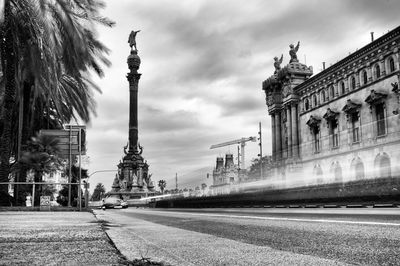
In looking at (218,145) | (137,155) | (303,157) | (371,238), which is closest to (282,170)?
(303,157)

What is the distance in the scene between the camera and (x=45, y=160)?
26.3 metres

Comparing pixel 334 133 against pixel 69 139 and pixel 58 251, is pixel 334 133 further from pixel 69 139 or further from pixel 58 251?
pixel 58 251

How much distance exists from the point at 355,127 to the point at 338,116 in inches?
112

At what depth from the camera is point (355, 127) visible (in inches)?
1661

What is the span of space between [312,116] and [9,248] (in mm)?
47395

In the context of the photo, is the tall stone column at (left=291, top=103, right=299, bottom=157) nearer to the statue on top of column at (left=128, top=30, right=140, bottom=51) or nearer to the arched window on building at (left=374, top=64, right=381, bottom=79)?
the arched window on building at (left=374, top=64, right=381, bottom=79)

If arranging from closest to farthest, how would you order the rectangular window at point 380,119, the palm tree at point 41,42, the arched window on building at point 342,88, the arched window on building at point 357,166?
the palm tree at point 41,42, the rectangular window at point 380,119, the arched window on building at point 357,166, the arched window on building at point 342,88

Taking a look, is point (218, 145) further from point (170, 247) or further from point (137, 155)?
point (170, 247)

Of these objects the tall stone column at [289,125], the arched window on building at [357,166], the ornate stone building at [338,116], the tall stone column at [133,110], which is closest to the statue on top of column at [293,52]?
the ornate stone building at [338,116]

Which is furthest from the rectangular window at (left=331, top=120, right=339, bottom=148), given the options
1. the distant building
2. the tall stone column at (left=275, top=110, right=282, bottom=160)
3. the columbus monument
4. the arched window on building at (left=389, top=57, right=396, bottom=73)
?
the distant building

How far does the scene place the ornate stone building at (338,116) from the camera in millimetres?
36062

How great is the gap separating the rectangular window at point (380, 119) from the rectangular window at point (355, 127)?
108 inches

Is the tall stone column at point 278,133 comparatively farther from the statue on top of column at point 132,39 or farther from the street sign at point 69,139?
the street sign at point 69,139

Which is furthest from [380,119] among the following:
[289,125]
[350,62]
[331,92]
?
[289,125]
